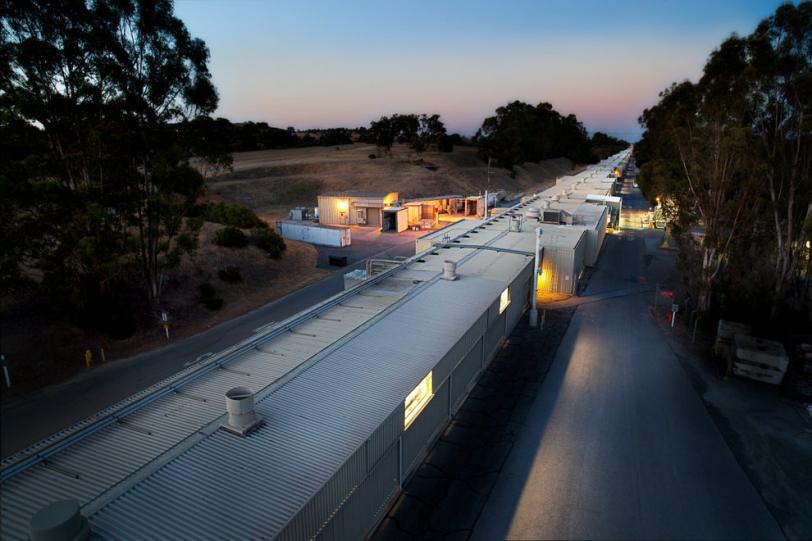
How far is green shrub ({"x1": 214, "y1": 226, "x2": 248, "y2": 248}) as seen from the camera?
103 ft

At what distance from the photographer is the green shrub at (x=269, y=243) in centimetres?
3309

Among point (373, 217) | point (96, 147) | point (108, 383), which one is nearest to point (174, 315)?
point (108, 383)

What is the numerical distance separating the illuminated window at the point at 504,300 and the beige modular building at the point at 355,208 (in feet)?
98.0

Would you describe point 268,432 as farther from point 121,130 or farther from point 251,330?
point 121,130

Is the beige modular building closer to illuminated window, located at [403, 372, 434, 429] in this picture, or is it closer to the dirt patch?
the dirt patch

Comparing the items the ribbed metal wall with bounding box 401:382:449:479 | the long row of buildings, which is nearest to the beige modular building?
the long row of buildings

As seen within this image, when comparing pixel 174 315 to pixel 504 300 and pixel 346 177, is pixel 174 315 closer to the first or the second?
pixel 504 300

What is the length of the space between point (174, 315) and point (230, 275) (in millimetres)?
5153

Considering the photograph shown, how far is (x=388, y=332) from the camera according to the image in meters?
14.4

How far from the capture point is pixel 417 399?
480 inches

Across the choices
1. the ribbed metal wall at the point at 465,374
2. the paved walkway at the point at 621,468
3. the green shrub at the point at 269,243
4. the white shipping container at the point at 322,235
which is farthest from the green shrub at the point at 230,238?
the paved walkway at the point at 621,468

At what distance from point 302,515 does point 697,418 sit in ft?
43.2

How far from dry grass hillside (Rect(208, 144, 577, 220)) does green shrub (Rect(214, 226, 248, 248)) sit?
2203 centimetres

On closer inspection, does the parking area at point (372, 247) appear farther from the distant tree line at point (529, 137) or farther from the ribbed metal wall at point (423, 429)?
the distant tree line at point (529, 137)
